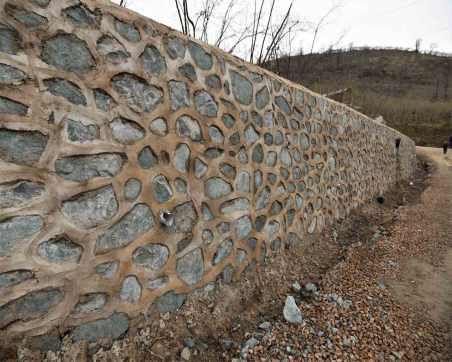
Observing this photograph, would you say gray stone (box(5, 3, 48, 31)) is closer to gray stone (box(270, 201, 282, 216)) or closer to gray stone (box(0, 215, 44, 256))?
gray stone (box(0, 215, 44, 256))

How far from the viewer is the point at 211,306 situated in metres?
1.56

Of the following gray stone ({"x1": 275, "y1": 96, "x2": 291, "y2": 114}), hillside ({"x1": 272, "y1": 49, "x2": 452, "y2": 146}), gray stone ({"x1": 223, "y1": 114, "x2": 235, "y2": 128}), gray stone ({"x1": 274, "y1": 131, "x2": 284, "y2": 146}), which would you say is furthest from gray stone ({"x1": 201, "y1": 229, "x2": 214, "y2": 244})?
hillside ({"x1": 272, "y1": 49, "x2": 452, "y2": 146})

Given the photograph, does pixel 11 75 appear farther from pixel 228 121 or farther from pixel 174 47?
pixel 228 121

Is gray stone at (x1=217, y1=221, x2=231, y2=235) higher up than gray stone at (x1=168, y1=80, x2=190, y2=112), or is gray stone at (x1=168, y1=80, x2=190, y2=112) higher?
gray stone at (x1=168, y1=80, x2=190, y2=112)

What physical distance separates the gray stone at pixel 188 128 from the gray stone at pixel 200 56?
1.24 ft

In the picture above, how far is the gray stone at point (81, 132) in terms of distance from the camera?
3.30 feet

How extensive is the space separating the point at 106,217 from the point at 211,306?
3.00 feet

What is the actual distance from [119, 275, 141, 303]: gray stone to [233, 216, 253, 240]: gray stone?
783mm

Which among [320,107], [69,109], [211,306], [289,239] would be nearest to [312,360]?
[211,306]

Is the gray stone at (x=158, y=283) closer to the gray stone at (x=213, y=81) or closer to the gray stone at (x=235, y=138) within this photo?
the gray stone at (x=235, y=138)

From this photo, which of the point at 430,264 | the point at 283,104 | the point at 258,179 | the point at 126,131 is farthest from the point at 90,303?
the point at 430,264

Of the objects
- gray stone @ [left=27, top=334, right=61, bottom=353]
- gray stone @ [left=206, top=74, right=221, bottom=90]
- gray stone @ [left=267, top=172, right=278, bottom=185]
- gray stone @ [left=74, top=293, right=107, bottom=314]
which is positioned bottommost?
gray stone @ [left=27, top=334, right=61, bottom=353]

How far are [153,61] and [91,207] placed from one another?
83 cm

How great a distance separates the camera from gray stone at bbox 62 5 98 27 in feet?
3.31
